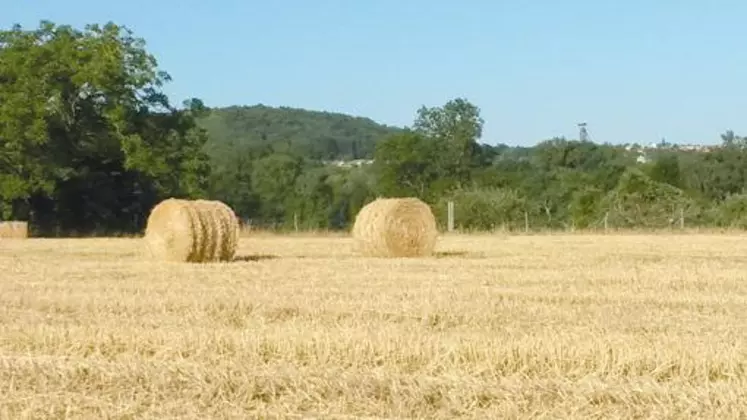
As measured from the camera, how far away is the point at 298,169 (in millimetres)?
77500

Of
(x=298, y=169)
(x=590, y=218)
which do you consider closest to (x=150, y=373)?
(x=590, y=218)

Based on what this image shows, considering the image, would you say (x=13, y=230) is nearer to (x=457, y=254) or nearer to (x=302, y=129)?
(x=457, y=254)

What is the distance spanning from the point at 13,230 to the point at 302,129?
126225 mm

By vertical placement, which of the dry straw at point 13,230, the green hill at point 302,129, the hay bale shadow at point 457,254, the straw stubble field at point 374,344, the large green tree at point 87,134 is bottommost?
the straw stubble field at point 374,344

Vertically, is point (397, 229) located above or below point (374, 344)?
above

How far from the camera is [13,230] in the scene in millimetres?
32969

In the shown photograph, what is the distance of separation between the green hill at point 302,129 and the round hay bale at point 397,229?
103 m

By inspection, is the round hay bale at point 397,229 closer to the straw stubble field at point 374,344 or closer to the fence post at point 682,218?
the straw stubble field at point 374,344

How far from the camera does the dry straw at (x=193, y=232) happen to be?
64.4 feet

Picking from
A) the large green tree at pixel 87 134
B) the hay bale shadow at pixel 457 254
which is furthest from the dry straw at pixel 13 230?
the hay bale shadow at pixel 457 254

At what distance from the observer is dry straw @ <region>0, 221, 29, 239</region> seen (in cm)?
3281

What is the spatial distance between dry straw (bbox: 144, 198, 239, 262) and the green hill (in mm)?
104003

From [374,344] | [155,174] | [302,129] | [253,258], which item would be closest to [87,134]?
[155,174]

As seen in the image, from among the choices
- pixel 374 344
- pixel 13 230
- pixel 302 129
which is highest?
pixel 302 129
